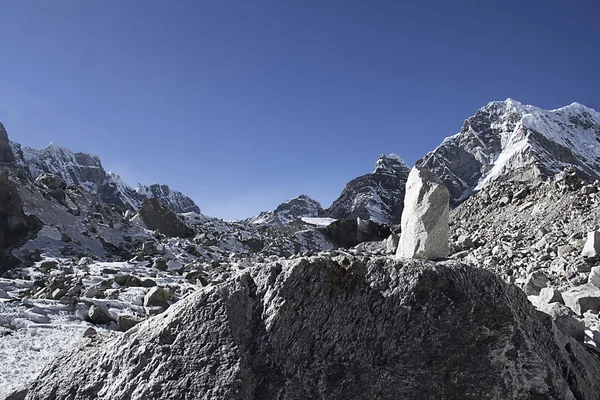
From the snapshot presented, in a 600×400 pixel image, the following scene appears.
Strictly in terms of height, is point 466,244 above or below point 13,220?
below

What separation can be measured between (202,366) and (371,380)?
4.47ft

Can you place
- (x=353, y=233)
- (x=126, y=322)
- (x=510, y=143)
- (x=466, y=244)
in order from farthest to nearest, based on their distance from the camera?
(x=510, y=143) → (x=353, y=233) → (x=466, y=244) → (x=126, y=322)

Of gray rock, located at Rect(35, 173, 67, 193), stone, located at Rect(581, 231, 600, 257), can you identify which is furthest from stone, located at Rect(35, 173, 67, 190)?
stone, located at Rect(581, 231, 600, 257)

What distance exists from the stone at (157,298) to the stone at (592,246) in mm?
11658

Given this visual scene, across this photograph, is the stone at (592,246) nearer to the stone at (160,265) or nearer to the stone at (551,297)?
the stone at (551,297)

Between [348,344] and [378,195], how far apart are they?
138480 millimetres

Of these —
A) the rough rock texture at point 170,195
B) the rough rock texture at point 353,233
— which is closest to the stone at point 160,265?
the rough rock texture at point 353,233

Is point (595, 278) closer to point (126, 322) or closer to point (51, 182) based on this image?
point (126, 322)

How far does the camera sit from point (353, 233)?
55.8 metres

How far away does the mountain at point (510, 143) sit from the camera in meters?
124

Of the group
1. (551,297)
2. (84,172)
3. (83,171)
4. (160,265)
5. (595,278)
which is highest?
(83,171)

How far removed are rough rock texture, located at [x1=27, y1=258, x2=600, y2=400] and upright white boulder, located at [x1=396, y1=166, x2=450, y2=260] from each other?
21.2 ft

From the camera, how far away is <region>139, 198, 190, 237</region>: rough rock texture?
4212 centimetres

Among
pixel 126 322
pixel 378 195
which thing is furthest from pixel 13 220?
pixel 378 195
